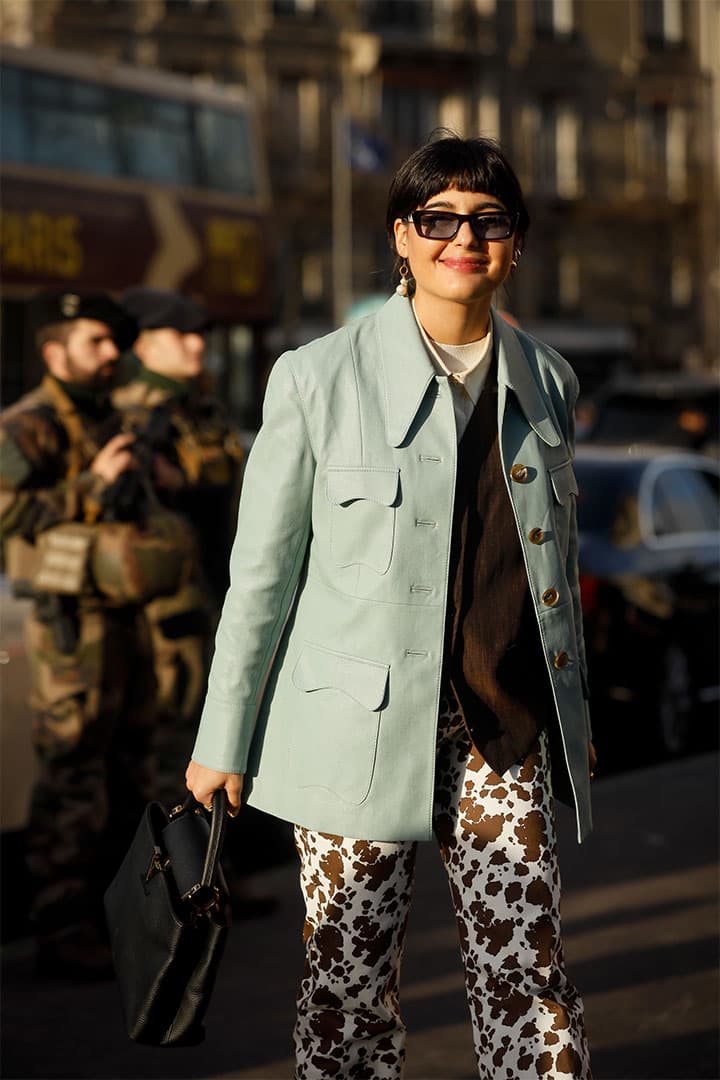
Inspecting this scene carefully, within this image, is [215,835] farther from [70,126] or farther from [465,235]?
[70,126]

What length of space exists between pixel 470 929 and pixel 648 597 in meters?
6.31

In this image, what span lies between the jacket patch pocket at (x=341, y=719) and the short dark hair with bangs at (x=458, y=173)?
2.64 ft

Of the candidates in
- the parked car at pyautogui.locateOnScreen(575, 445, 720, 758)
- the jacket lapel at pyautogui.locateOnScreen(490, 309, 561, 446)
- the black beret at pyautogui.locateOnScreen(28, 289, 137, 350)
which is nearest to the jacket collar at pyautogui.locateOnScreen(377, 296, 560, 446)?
the jacket lapel at pyautogui.locateOnScreen(490, 309, 561, 446)

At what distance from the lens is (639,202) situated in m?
46.9

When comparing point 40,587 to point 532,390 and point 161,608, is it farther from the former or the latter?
point 532,390

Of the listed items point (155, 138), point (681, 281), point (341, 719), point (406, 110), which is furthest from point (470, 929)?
point (681, 281)

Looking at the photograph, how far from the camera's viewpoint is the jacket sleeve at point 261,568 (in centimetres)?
303

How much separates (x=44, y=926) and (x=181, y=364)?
5.77 ft

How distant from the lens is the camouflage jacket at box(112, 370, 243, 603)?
5480mm

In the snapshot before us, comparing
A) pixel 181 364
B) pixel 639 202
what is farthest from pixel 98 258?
pixel 639 202

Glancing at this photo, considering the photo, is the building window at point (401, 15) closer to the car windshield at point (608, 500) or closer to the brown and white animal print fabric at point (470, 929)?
the car windshield at point (608, 500)

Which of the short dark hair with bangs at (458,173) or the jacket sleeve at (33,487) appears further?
the jacket sleeve at (33,487)

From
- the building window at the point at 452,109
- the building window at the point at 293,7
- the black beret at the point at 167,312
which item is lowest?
the black beret at the point at 167,312

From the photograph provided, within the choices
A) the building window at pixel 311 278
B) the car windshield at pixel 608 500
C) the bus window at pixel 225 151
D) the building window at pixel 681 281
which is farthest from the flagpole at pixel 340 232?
the car windshield at pixel 608 500
